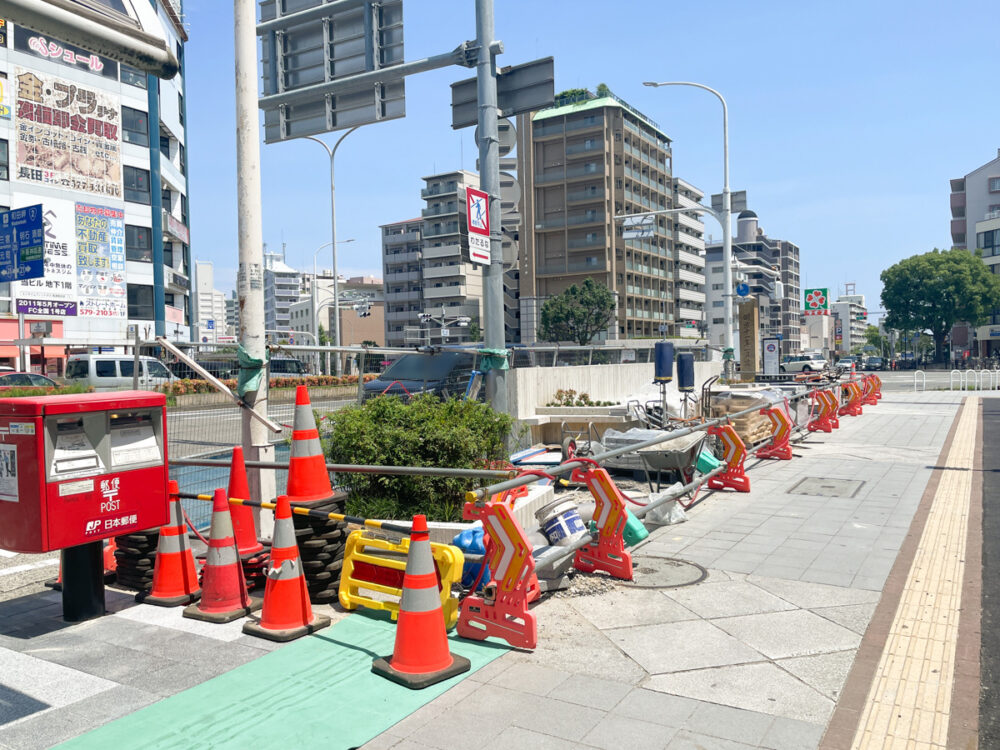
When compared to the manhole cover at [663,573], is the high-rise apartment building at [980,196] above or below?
above

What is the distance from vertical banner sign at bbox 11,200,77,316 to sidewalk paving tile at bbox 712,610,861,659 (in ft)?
119

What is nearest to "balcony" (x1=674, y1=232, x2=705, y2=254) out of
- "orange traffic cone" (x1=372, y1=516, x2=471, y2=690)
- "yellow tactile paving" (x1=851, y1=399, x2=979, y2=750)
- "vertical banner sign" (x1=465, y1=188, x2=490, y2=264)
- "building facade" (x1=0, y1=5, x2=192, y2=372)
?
"building facade" (x1=0, y1=5, x2=192, y2=372)

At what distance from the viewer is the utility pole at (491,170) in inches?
381

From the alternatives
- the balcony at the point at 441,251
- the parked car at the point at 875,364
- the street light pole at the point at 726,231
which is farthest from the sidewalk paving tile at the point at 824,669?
the balcony at the point at 441,251

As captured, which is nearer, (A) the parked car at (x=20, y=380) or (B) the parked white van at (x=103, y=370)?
(A) the parked car at (x=20, y=380)

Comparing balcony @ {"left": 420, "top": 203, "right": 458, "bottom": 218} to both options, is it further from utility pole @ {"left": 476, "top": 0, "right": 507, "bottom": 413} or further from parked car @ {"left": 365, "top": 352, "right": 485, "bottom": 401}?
utility pole @ {"left": 476, "top": 0, "right": 507, "bottom": 413}

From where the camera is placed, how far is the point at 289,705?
13.0ft

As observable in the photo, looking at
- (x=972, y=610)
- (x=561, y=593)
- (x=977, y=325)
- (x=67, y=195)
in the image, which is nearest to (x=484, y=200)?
(x=561, y=593)

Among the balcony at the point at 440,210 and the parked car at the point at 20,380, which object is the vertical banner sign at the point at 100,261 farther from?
the balcony at the point at 440,210

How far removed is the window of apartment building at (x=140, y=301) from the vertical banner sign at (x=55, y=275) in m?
4.18

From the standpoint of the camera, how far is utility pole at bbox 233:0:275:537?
6.82 meters

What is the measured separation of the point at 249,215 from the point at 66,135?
119 ft

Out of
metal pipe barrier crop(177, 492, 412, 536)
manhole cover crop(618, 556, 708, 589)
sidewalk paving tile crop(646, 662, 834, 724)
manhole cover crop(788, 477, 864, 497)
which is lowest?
manhole cover crop(788, 477, 864, 497)

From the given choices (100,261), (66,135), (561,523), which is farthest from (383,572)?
(66,135)
